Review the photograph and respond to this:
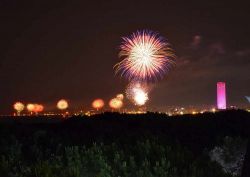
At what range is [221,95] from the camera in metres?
168

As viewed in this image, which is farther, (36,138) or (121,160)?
(36,138)

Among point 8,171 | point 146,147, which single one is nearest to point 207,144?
point 146,147

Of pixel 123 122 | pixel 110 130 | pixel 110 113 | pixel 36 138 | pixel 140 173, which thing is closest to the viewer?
pixel 140 173

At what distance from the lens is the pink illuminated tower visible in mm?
162125

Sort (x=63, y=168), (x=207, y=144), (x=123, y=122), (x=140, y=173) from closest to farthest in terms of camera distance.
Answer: (x=140, y=173)
(x=63, y=168)
(x=207, y=144)
(x=123, y=122)

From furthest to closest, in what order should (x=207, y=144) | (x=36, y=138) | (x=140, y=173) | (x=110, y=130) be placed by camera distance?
(x=207, y=144), (x=110, y=130), (x=36, y=138), (x=140, y=173)

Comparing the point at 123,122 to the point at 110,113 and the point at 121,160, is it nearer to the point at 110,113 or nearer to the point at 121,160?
the point at 110,113

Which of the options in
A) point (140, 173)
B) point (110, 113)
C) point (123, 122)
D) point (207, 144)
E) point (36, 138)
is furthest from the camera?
point (110, 113)

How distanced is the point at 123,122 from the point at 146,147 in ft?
52.0

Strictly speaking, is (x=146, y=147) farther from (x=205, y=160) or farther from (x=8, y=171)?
(x=8, y=171)

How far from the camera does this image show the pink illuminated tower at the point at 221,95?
162m

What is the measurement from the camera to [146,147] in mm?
12836

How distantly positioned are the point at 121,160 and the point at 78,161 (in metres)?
1.06

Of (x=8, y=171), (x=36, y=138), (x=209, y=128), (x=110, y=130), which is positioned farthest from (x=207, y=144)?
(x=8, y=171)
